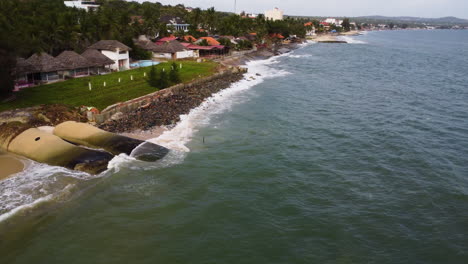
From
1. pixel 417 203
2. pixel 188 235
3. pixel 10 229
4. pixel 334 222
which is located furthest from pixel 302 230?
pixel 10 229

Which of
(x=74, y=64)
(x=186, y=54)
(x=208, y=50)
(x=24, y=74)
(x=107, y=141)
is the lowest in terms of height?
(x=107, y=141)

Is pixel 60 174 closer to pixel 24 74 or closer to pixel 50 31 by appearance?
pixel 24 74

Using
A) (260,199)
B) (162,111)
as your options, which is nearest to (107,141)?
(162,111)

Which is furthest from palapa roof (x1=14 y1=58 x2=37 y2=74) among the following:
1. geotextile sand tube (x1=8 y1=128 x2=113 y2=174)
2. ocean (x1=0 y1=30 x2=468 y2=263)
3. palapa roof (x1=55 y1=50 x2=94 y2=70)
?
ocean (x1=0 y1=30 x2=468 y2=263)

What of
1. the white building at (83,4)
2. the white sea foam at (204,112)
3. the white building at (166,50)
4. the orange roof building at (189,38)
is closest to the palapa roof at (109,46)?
the white building at (166,50)

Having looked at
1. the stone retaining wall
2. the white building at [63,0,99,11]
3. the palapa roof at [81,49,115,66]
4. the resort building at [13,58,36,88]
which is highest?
the white building at [63,0,99,11]

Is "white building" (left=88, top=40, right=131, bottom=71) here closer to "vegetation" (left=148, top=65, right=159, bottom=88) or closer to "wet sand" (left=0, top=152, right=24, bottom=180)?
"vegetation" (left=148, top=65, right=159, bottom=88)
